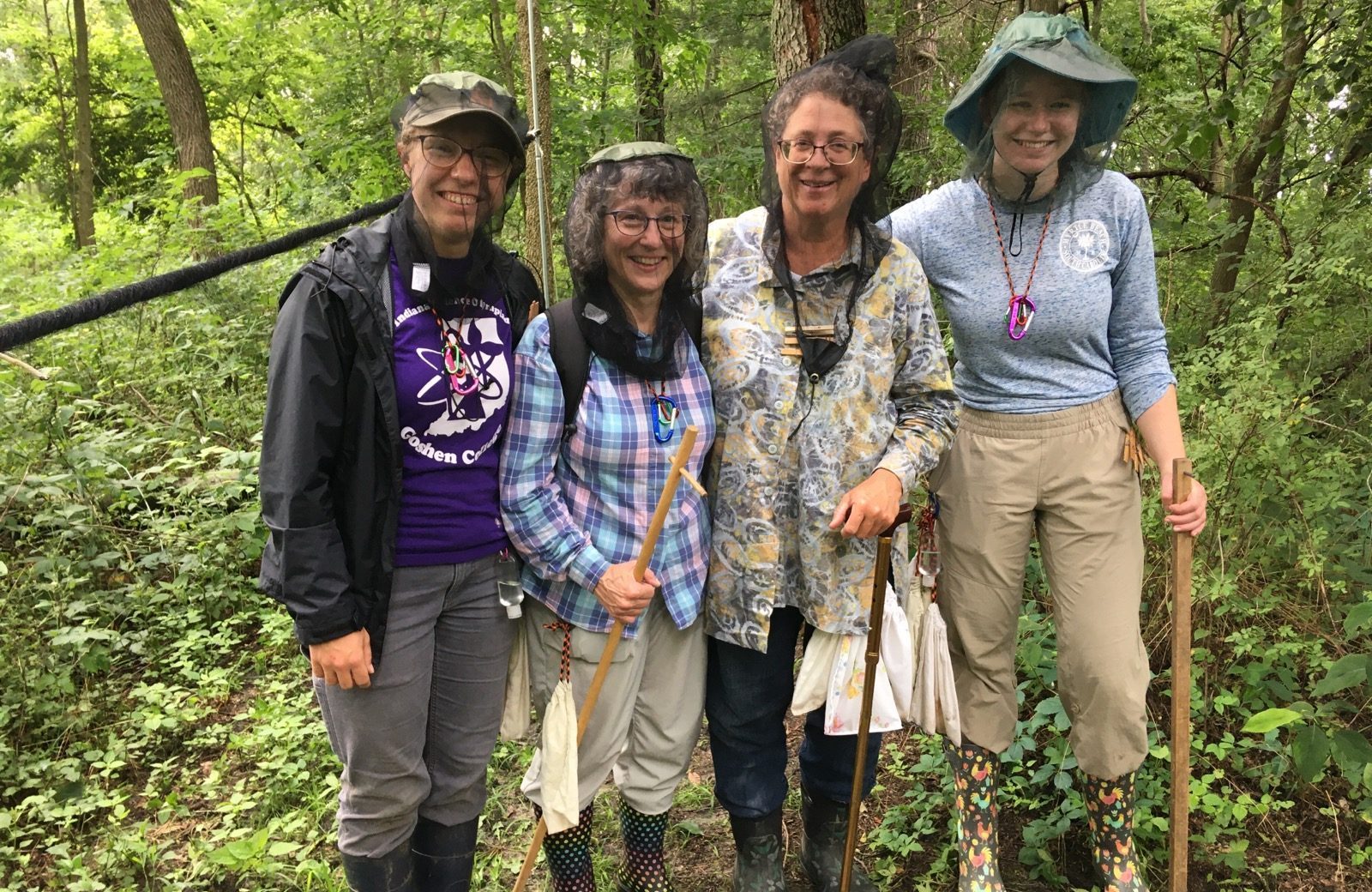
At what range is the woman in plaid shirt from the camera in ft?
6.73

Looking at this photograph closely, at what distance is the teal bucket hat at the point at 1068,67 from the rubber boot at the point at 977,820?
5.95 ft

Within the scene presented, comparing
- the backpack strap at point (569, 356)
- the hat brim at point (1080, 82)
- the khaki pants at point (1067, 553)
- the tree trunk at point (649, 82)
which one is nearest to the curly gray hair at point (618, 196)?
the backpack strap at point (569, 356)

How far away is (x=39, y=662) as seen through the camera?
3773 millimetres

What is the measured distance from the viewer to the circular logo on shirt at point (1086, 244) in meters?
2.32

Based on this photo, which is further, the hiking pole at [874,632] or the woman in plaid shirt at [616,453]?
the hiking pole at [874,632]

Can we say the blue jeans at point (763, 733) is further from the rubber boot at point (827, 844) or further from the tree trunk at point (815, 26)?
the tree trunk at point (815, 26)

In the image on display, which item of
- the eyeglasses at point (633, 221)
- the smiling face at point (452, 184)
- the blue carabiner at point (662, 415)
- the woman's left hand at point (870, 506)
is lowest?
the woman's left hand at point (870, 506)

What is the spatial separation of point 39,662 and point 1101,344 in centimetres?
443

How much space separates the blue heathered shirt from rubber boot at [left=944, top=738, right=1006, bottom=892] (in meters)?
1.08

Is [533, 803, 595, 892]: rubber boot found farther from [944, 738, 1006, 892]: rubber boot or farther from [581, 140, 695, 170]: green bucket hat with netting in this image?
[581, 140, 695, 170]: green bucket hat with netting

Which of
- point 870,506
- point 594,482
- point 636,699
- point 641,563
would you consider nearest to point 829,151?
point 870,506

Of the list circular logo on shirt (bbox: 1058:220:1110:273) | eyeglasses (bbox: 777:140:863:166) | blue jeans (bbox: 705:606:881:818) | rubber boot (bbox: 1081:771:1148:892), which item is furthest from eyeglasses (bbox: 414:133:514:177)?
rubber boot (bbox: 1081:771:1148:892)

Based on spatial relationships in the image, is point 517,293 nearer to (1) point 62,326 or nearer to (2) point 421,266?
(2) point 421,266

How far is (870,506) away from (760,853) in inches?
46.3
